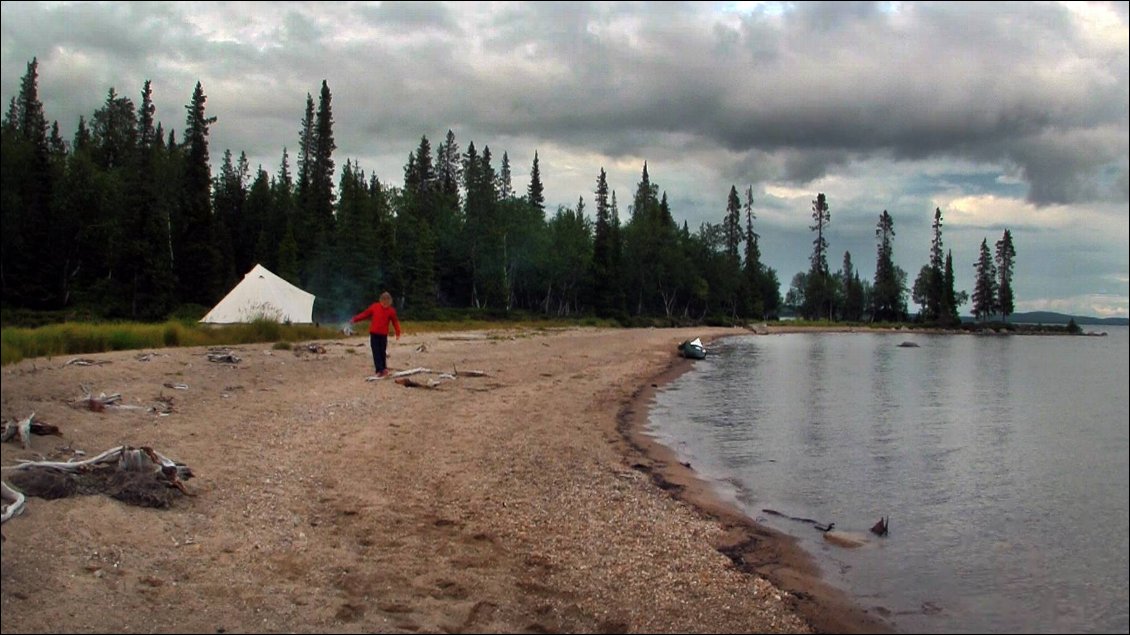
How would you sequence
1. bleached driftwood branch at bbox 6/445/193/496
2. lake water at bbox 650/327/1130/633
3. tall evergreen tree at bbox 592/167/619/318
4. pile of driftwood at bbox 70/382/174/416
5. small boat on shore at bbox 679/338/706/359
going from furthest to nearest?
tall evergreen tree at bbox 592/167/619/318 → small boat on shore at bbox 679/338/706/359 → pile of driftwood at bbox 70/382/174/416 → bleached driftwood branch at bbox 6/445/193/496 → lake water at bbox 650/327/1130/633

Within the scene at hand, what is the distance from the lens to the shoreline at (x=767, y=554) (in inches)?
258

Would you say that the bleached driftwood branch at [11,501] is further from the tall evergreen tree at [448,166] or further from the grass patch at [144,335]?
the tall evergreen tree at [448,166]

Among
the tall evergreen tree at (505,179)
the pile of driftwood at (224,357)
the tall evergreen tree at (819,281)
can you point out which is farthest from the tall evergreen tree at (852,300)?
the pile of driftwood at (224,357)

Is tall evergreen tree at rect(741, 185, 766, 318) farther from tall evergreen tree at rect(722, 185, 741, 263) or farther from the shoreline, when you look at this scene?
the shoreline

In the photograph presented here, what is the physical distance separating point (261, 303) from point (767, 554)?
2872 centimetres

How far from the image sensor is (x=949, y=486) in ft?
38.4

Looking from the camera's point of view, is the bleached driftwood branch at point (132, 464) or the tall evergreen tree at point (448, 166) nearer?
the bleached driftwood branch at point (132, 464)

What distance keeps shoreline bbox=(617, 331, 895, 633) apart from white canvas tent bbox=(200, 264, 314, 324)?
22.1 meters

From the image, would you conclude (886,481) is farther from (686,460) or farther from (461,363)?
(461,363)

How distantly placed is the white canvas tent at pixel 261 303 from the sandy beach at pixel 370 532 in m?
16.8

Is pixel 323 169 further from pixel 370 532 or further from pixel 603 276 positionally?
pixel 370 532

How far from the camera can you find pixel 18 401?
832 centimetres

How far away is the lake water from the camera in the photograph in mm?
6969

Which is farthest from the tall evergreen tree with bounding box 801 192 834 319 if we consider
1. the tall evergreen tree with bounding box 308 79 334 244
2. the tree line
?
the tall evergreen tree with bounding box 308 79 334 244
